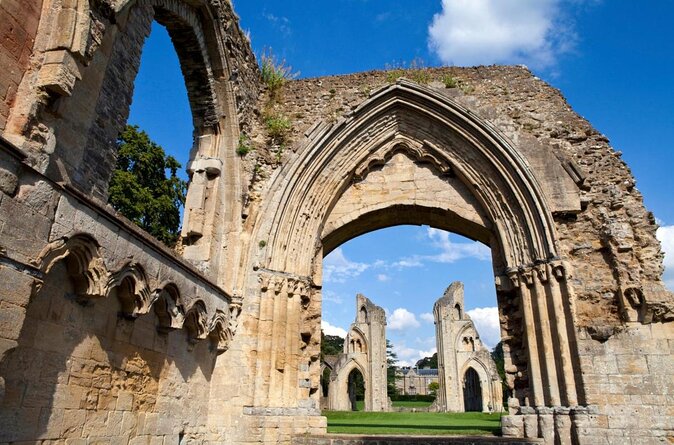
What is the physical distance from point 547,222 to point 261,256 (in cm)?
429

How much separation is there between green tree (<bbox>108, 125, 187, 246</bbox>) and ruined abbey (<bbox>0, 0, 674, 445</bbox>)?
8114 mm

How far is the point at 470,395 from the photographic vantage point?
34.8 metres

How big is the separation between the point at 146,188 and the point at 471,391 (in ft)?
90.3

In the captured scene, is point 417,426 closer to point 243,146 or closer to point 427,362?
point 243,146

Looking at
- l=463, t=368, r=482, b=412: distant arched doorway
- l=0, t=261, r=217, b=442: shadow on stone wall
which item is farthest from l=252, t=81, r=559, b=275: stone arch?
l=463, t=368, r=482, b=412: distant arched doorway

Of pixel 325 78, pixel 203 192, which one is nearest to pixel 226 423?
pixel 203 192

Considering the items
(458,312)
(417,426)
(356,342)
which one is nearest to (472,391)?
(458,312)

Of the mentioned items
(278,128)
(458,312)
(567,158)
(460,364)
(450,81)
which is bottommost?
(460,364)

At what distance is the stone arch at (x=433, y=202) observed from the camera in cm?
711

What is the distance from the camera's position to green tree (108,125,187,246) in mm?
15375

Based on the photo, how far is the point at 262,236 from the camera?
7809 millimetres

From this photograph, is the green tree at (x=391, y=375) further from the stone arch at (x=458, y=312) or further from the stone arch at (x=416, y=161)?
the stone arch at (x=416, y=161)

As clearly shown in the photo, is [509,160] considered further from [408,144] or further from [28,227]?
[28,227]

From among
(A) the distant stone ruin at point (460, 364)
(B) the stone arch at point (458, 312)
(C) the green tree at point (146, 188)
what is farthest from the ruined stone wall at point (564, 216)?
(B) the stone arch at point (458, 312)
